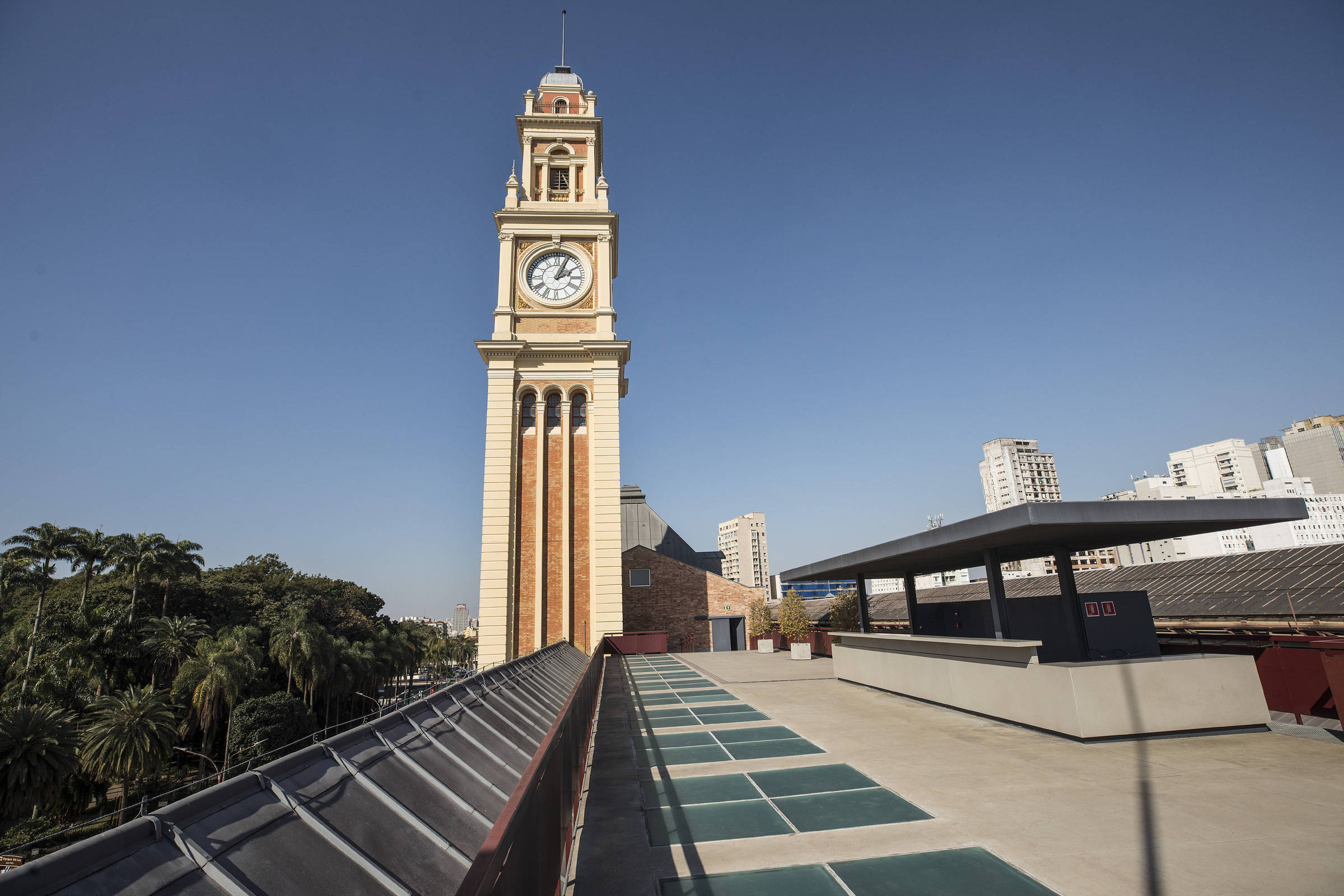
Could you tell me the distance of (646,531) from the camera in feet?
152

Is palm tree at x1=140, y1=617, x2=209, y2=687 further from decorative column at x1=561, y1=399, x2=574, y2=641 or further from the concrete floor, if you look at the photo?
the concrete floor

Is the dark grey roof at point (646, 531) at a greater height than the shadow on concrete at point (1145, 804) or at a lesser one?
greater

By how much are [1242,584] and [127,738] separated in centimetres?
4357

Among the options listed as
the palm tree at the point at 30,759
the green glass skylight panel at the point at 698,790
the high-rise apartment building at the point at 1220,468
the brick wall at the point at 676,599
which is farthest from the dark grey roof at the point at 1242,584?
the high-rise apartment building at the point at 1220,468

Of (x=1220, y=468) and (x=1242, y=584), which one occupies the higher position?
(x=1220, y=468)

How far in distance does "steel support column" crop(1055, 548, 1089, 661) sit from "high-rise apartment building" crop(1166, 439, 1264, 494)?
603 feet

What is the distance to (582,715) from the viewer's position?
28.2 feet

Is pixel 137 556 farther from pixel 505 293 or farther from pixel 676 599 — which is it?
pixel 676 599

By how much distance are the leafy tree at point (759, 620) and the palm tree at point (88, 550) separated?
1672 inches

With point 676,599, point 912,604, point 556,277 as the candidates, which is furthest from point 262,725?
point 912,604

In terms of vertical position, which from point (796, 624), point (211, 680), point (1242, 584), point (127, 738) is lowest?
point (127, 738)

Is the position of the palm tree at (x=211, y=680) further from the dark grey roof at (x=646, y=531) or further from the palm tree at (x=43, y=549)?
the dark grey roof at (x=646, y=531)

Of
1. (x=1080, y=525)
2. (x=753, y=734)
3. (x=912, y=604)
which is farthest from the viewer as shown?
(x=912, y=604)

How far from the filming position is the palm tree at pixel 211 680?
3428cm
